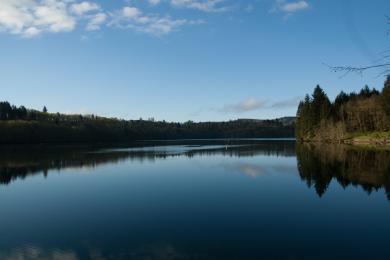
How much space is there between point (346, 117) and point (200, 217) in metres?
100

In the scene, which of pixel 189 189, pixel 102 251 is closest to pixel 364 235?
pixel 102 251

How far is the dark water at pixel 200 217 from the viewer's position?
1614cm

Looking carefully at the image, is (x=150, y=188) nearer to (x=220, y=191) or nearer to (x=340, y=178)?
Answer: (x=220, y=191)

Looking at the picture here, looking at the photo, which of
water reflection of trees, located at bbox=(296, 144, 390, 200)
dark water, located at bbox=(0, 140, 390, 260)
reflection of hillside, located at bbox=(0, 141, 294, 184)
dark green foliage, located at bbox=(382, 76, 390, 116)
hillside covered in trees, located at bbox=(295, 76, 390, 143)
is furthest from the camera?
hillside covered in trees, located at bbox=(295, 76, 390, 143)

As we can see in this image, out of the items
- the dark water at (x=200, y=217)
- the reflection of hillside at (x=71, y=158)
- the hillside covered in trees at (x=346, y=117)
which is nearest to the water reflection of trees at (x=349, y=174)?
the dark water at (x=200, y=217)

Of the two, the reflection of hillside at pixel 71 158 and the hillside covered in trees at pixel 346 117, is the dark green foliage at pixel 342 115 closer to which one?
the hillside covered in trees at pixel 346 117

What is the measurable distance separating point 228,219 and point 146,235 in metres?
5.27

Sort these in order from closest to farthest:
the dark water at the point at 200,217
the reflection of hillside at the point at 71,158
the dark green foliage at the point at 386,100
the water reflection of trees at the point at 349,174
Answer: the dark water at the point at 200,217, the water reflection of trees at the point at 349,174, the reflection of hillside at the point at 71,158, the dark green foliage at the point at 386,100

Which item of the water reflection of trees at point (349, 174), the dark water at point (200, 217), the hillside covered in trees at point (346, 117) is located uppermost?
the hillside covered in trees at point (346, 117)

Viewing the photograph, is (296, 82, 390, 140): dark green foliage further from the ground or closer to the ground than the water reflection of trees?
further from the ground

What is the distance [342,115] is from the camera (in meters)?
110

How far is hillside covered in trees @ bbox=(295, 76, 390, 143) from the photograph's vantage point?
9275 centimetres

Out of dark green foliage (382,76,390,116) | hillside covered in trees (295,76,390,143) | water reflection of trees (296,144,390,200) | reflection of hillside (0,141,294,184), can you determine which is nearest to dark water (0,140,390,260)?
water reflection of trees (296,144,390,200)

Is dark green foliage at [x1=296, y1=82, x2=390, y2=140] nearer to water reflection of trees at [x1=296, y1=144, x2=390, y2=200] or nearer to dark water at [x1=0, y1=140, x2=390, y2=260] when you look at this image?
water reflection of trees at [x1=296, y1=144, x2=390, y2=200]
